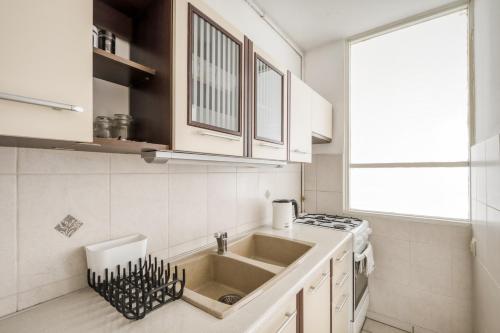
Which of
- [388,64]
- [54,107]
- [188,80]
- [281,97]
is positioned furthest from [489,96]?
[54,107]

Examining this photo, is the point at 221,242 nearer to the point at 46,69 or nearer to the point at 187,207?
the point at 187,207

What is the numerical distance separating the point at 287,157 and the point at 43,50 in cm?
130

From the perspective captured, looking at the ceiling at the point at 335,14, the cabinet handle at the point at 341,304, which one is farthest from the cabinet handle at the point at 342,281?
the ceiling at the point at 335,14

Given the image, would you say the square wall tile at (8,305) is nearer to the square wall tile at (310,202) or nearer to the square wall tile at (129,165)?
the square wall tile at (129,165)

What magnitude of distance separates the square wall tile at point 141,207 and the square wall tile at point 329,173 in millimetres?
1761

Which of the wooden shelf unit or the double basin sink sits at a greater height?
the wooden shelf unit

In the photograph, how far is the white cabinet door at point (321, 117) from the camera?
2.02 meters

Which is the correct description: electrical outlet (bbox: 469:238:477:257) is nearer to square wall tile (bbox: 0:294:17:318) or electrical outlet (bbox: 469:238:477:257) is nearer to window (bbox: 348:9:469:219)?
window (bbox: 348:9:469:219)

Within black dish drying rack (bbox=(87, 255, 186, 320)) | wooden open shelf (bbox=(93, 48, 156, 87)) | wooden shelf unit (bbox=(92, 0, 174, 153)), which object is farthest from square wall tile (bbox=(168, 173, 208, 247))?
wooden open shelf (bbox=(93, 48, 156, 87))

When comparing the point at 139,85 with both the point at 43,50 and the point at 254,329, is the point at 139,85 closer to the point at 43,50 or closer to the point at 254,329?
the point at 43,50

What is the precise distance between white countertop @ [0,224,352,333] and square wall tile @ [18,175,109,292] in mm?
96

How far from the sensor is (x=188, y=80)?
927mm

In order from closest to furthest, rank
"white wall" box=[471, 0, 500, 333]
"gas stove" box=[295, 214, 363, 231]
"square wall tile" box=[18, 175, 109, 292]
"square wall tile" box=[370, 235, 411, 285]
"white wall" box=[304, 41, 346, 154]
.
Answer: "square wall tile" box=[18, 175, 109, 292] < "white wall" box=[471, 0, 500, 333] < "gas stove" box=[295, 214, 363, 231] < "square wall tile" box=[370, 235, 411, 285] < "white wall" box=[304, 41, 346, 154]

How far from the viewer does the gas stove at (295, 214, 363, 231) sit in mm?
1933
